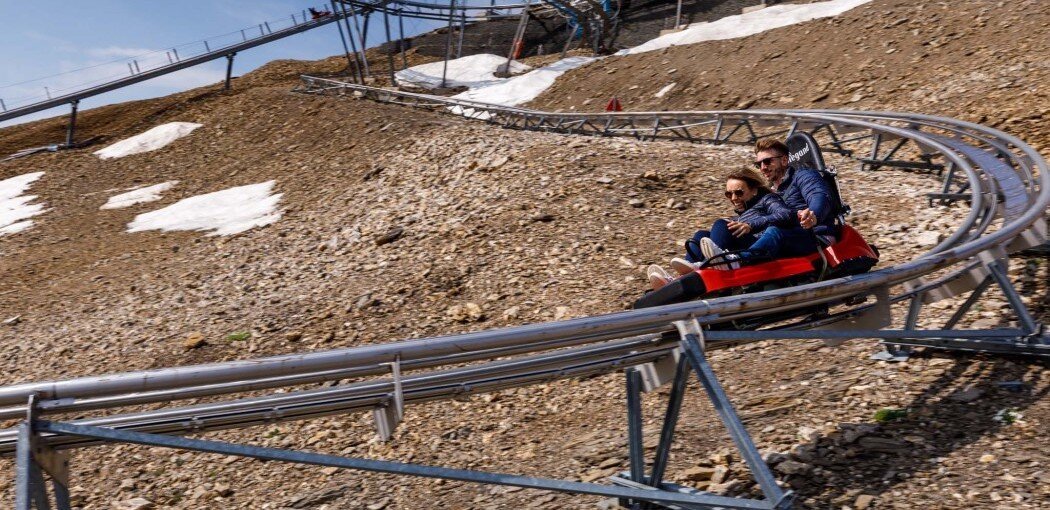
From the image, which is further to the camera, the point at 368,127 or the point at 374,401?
the point at 368,127

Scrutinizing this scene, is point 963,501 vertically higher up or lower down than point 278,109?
lower down

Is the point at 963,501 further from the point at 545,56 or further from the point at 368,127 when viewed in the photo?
the point at 545,56

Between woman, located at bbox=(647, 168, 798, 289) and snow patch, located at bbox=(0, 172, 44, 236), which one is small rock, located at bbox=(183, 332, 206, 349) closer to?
woman, located at bbox=(647, 168, 798, 289)

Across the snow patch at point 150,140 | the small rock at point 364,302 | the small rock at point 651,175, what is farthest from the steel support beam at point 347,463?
the snow patch at point 150,140

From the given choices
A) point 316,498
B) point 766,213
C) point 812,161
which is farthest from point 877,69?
point 316,498

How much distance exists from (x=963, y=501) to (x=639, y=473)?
1.79 m

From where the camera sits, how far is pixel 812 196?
250 inches

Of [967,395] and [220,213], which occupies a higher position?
[220,213]

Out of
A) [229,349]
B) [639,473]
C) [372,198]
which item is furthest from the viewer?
[372,198]

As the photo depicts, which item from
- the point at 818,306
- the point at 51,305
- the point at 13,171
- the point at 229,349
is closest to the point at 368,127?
the point at 51,305

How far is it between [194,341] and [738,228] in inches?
308

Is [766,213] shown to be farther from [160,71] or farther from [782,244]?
[160,71]

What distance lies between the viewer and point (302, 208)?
1695 cm

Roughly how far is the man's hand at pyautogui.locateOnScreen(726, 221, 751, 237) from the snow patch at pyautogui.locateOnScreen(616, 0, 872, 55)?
22101 mm
